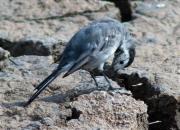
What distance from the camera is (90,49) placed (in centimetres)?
554

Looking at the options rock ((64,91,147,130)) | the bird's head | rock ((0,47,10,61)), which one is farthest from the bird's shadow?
rock ((0,47,10,61))

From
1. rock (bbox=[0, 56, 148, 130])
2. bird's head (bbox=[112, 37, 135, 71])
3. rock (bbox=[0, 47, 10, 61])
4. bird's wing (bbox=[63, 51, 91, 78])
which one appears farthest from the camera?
rock (bbox=[0, 47, 10, 61])

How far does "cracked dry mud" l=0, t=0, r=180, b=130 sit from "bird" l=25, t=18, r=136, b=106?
0.19 metres

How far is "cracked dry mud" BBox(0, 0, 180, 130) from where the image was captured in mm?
5082

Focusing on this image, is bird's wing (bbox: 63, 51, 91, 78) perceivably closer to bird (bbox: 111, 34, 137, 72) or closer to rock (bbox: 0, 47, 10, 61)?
bird (bbox: 111, 34, 137, 72)

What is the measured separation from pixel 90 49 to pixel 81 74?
53 cm

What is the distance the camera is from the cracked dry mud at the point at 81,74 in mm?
5082

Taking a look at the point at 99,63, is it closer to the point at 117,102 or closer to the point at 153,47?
the point at 117,102

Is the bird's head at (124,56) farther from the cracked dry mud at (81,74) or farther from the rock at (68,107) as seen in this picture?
the rock at (68,107)

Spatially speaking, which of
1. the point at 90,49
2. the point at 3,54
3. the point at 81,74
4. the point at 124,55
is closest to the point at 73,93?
the point at 90,49

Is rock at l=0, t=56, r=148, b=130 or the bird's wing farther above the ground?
the bird's wing

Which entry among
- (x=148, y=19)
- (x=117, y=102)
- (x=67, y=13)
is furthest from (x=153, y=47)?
(x=117, y=102)

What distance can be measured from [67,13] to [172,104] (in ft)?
7.65

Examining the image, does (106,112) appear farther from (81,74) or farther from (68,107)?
(81,74)
